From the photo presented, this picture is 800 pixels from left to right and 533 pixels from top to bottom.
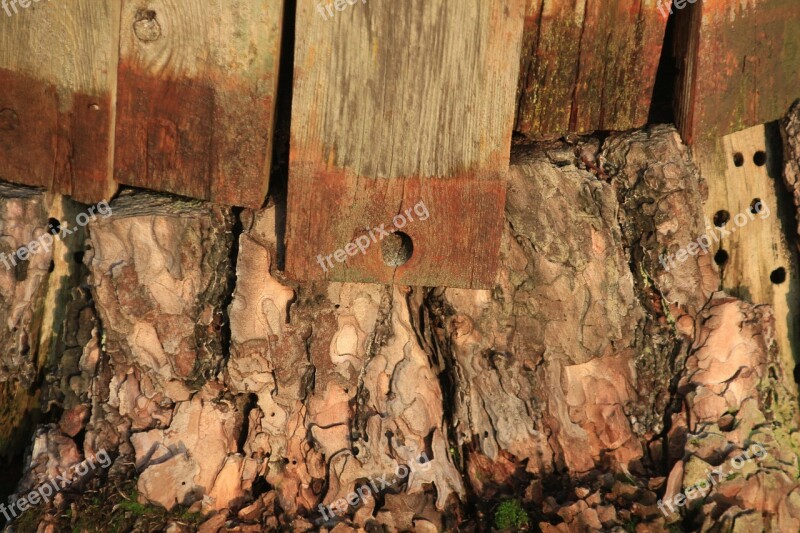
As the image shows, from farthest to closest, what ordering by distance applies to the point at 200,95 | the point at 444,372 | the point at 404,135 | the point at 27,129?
1. the point at 444,372
2. the point at 27,129
3. the point at 200,95
4. the point at 404,135

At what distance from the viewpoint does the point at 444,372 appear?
11.5 feet

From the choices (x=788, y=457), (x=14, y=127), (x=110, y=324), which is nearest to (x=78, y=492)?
(x=110, y=324)

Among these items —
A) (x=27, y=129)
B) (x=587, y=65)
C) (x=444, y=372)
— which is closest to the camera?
(x=27, y=129)

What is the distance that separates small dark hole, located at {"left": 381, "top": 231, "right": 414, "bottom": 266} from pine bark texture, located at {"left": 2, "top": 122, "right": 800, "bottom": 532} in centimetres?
29

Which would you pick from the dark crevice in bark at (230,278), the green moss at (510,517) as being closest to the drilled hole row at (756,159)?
the green moss at (510,517)

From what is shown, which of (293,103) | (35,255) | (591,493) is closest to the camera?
(293,103)

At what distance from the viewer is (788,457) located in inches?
132

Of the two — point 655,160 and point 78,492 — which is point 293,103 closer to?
point 655,160

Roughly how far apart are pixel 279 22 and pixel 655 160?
1.63 m

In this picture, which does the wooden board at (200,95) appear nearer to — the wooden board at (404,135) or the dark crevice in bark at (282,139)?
the dark crevice in bark at (282,139)

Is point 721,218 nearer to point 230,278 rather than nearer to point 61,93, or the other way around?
point 230,278

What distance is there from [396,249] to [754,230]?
167 cm

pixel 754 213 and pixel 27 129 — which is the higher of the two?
pixel 27 129

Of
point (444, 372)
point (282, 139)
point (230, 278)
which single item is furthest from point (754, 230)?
point (230, 278)
